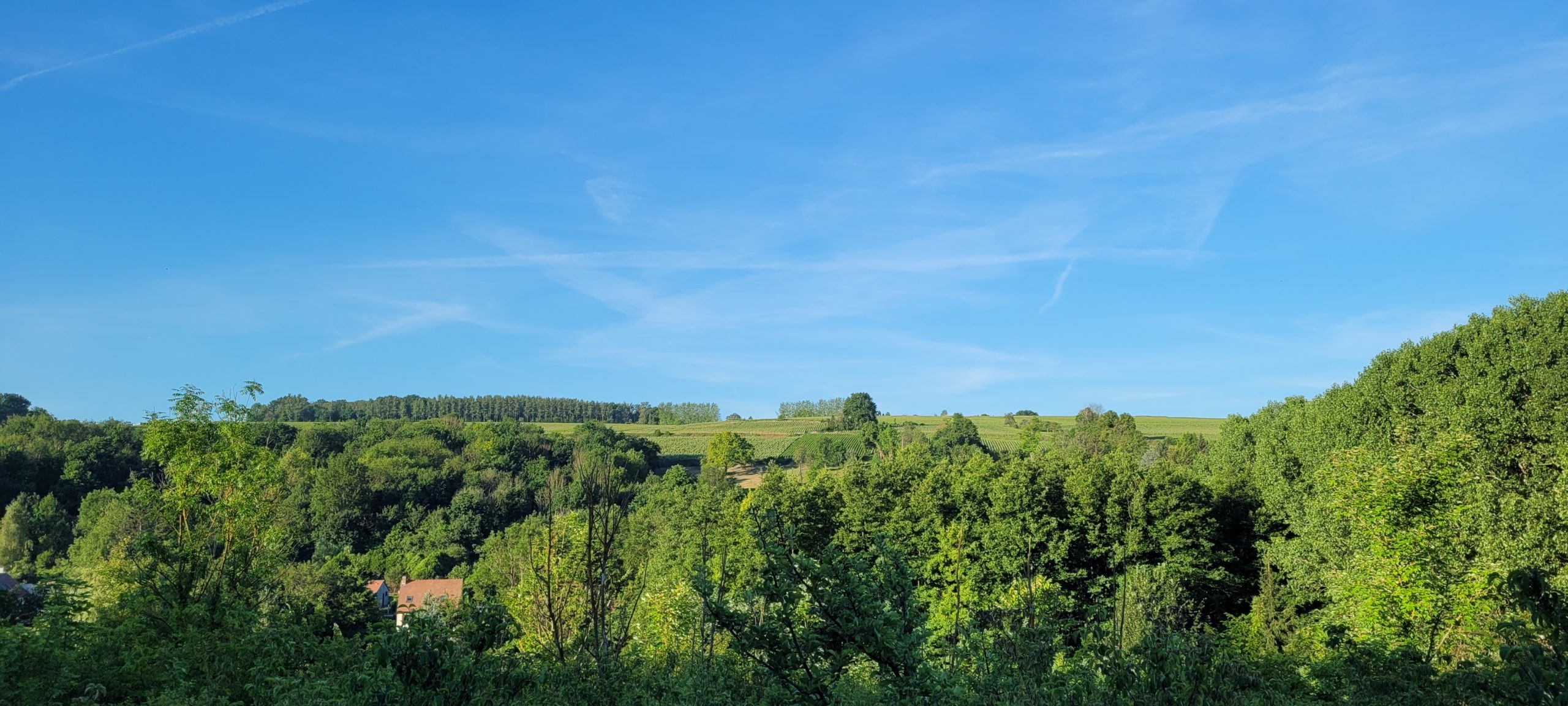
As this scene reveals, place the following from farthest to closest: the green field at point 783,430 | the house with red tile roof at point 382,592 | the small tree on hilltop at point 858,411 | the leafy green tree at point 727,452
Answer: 1. the small tree on hilltop at point 858,411
2. the leafy green tree at point 727,452
3. the green field at point 783,430
4. the house with red tile roof at point 382,592

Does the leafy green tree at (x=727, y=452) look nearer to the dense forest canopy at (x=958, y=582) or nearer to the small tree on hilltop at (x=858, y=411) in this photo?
the small tree on hilltop at (x=858, y=411)

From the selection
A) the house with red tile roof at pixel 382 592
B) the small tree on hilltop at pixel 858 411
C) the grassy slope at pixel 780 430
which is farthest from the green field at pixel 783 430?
the house with red tile roof at pixel 382 592

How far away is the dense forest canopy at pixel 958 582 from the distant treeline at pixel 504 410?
85.8m

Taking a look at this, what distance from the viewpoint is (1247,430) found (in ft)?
140

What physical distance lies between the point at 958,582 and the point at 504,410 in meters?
149

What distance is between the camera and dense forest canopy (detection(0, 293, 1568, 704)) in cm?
561

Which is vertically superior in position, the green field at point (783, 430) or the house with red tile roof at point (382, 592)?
the green field at point (783, 430)

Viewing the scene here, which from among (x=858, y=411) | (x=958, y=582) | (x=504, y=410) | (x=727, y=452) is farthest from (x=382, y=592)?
(x=504, y=410)

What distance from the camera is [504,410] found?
149 metres

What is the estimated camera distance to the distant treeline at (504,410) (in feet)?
462

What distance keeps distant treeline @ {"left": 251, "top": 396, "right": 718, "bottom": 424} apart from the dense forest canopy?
281 ft

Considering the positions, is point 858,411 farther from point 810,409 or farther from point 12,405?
point 12,405

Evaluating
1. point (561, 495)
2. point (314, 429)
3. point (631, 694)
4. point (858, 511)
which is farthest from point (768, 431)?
point (631, 694)

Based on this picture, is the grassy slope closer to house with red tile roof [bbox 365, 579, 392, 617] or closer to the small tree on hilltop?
the small tree on hilltop
